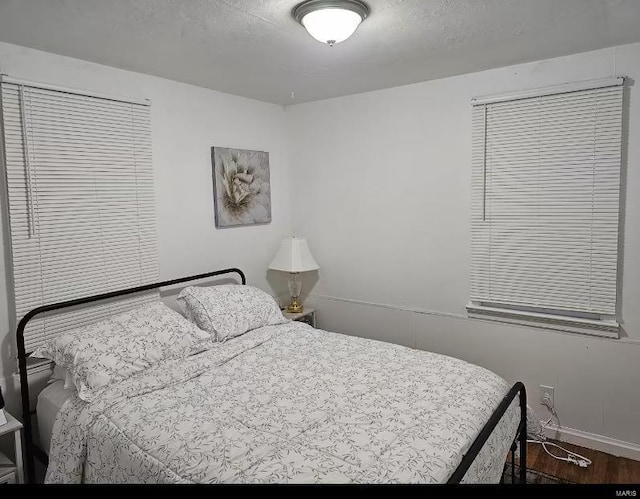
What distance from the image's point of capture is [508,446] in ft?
6.69

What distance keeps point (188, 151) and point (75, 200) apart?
36.2 inches

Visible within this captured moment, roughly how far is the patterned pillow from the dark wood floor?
86.6 inches

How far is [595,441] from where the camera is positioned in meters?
2.81

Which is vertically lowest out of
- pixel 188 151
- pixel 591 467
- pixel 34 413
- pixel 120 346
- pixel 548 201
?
pixel 591 467

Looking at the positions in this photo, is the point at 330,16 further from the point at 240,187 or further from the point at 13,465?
the point at 13,465

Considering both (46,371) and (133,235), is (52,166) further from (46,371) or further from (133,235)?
(46,371)

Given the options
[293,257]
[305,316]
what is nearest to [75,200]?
[293,257]

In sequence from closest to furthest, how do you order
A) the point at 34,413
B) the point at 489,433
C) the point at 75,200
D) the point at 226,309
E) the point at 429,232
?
the point at 489,433 → the point at 34,413 → the point at 75,200 → the point at 226,309 → the point at 429,232

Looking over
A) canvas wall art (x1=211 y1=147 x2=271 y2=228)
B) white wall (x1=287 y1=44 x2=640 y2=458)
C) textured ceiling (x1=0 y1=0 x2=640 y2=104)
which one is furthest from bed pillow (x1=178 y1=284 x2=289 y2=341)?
textured ceiling (x1=0 y1=0 x2=640 y2=104)
